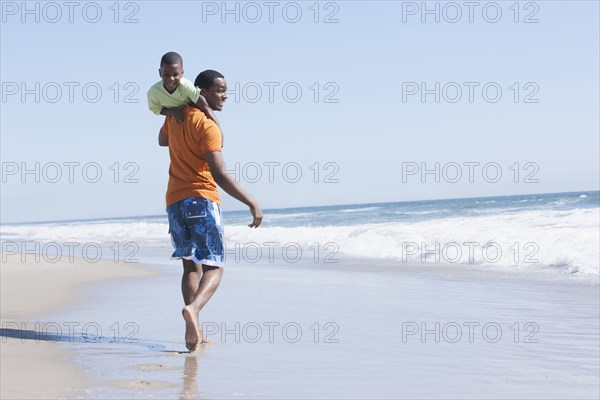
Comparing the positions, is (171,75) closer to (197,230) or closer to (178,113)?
(178,113)

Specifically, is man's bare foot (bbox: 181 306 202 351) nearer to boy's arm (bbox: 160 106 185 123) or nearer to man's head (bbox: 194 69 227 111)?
boy's arm (bbox: 160 106 185 123)

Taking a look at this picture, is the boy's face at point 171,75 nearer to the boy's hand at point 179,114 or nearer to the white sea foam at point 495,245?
the boy's hand at point 179,114

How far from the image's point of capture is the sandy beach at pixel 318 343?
3367 mm

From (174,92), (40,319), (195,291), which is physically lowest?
(40,319)

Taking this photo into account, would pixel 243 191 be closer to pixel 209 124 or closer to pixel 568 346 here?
pixel 209 124

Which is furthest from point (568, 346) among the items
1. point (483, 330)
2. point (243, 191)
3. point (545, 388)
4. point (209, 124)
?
point (209, 124)

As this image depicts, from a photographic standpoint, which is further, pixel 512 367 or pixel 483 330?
pixel 483 330

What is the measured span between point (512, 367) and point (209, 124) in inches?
76.0

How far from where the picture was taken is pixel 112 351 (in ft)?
13.8

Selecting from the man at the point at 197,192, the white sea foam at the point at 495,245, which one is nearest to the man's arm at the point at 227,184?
the man at the point at 197,192

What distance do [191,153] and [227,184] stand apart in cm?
31

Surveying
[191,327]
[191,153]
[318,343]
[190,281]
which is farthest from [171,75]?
[318,343]

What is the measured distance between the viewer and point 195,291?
14.0 ft

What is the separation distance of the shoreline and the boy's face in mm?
1443
